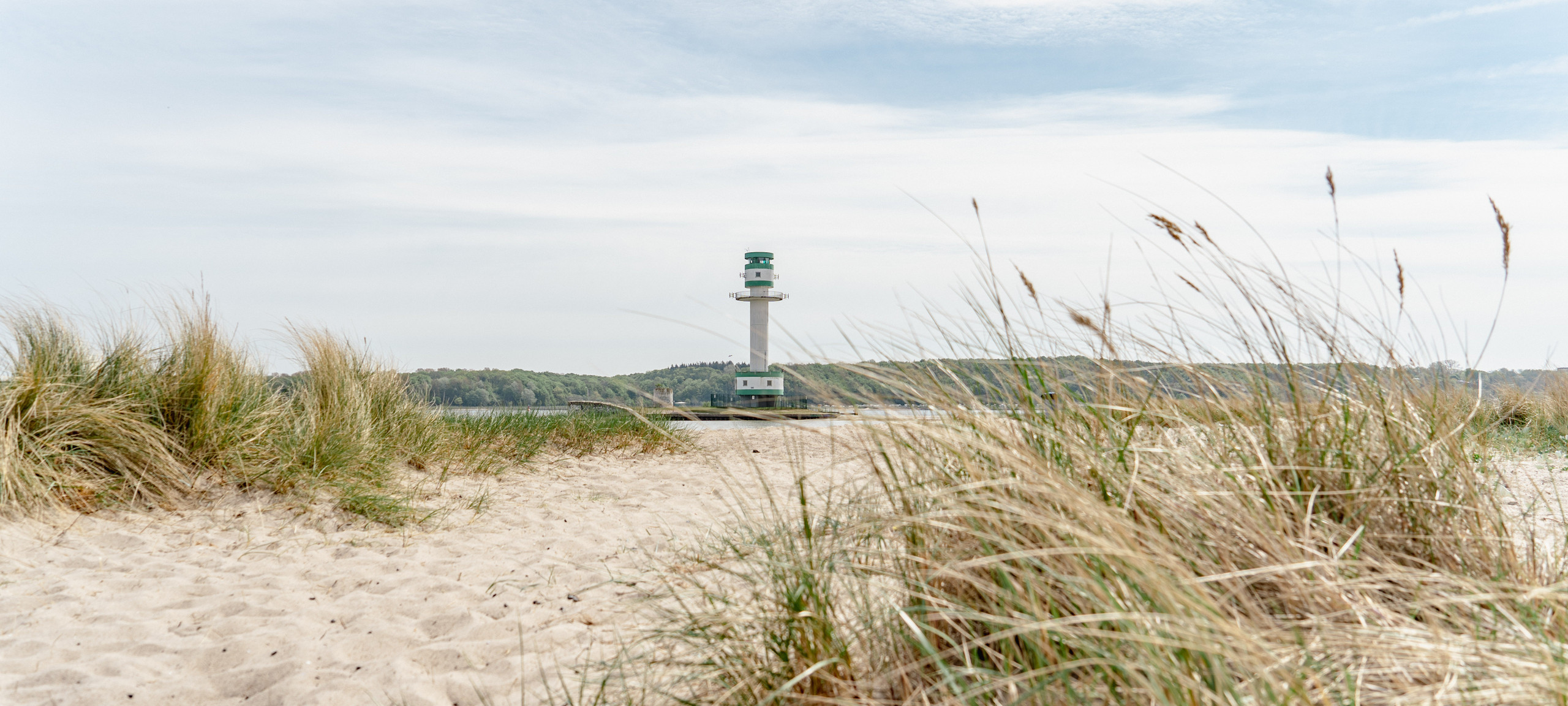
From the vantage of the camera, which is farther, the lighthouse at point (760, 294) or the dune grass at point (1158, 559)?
the lighthouse at point (760, 294)

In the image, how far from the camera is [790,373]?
7.09 ft

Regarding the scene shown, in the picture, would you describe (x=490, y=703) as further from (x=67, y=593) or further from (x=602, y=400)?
(x=67, y=593)

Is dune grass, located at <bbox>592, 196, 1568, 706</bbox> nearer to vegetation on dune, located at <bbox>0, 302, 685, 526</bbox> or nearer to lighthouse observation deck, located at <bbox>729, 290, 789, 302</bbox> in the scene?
vegetation on dune, located at <bbox>0, 302, 685, 526</bbox>

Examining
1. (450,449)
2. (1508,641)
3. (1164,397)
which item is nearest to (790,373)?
(1164,397)

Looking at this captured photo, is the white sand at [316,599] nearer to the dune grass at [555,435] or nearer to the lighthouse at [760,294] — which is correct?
the dune grass at [555,435]

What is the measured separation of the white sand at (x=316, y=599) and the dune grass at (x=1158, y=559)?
0.30 metres

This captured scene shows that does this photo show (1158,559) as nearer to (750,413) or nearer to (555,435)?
(750,413)

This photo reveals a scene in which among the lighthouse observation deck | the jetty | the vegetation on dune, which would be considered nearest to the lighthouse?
the lighthouse observation deck

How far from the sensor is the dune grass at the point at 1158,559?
123 centimetres

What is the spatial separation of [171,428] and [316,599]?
7.84ft

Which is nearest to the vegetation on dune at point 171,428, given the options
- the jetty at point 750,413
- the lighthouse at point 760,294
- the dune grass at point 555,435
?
the dune grass at point 555,435

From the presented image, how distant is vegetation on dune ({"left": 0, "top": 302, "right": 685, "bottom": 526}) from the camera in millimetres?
4168

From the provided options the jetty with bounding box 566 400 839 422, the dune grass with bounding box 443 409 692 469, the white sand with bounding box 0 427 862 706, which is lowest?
the white sand with bounding box 0 427 862 706

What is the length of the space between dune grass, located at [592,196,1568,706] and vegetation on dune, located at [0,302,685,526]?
3338 millimetres
